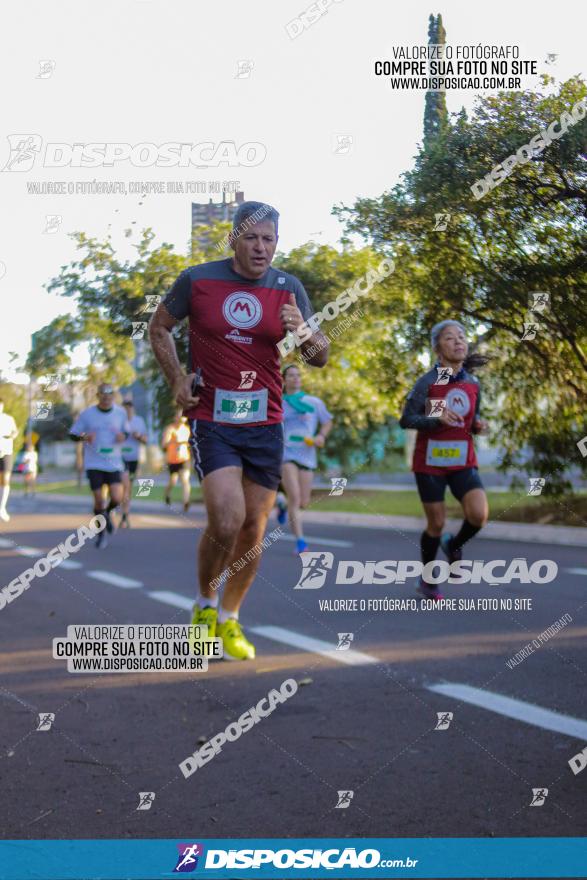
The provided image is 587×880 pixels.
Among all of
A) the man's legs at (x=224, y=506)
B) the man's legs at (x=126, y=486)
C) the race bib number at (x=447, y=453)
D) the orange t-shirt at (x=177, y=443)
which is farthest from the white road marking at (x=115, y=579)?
the race bib number at (x=447, y=453)

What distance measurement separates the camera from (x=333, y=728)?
11.6 feet

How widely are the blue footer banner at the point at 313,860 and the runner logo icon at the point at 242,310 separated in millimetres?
899

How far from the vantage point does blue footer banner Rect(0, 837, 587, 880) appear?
78.7 inches

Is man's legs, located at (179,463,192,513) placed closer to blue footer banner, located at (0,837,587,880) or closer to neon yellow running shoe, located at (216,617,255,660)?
neon yellow running shoe, located at (216,617,255,660)

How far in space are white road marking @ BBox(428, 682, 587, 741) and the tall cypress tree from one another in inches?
68.5

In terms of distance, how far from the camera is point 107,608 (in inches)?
252

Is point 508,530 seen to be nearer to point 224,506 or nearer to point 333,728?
point 224,506

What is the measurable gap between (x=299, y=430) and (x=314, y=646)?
2.45 m

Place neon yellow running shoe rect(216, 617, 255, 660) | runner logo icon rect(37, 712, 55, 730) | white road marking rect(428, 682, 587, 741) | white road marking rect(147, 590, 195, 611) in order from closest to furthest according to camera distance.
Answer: neon yellow running shoe rect(216, 617, 255, 660)
runner logo icon rect(37, 712, 55, 730)
white road marking rect(428, 682, 587, 741)
white road marking rect(147, 590, 195, 611)

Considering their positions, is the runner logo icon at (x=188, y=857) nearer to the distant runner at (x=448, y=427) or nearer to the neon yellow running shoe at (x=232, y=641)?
the neon yellow running shoe at (x=232, y=641)

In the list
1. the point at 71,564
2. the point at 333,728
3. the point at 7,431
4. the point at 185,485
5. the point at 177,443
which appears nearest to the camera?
the point at 177,443

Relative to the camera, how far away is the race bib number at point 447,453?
7.27 ft

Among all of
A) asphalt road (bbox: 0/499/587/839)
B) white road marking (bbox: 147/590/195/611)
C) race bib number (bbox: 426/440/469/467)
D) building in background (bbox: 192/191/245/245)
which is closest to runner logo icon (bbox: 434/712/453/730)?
asphalt road (bbox: 0/499/587/839)

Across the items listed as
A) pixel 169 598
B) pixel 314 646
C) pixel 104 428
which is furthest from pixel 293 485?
pixel 169 598
